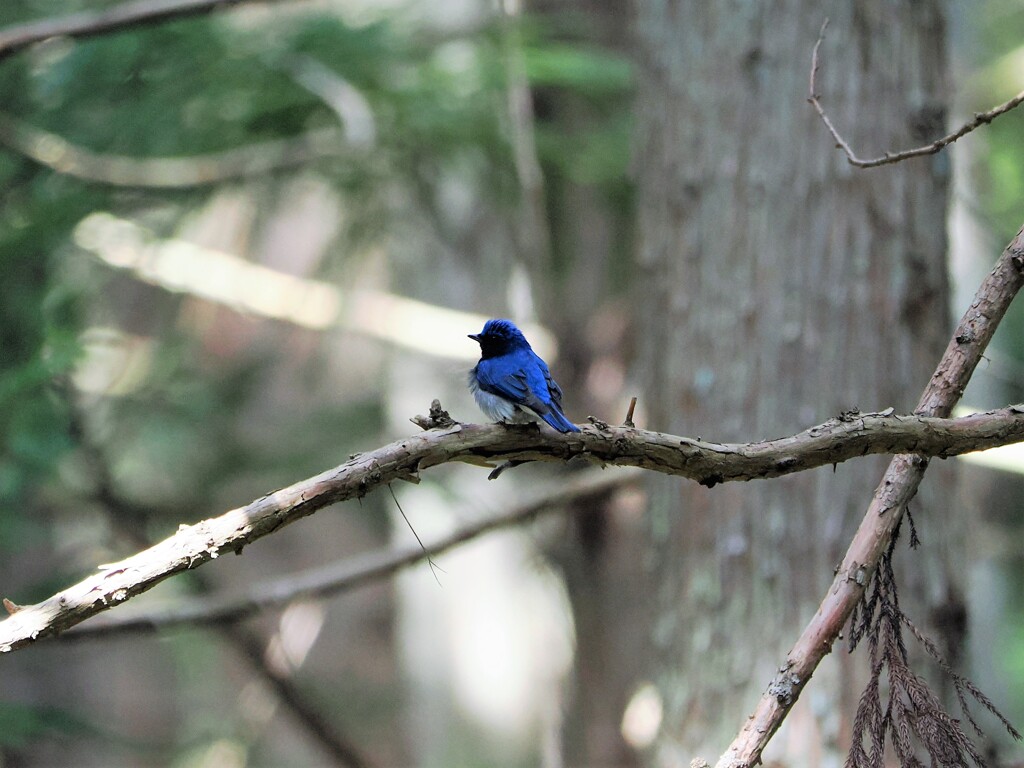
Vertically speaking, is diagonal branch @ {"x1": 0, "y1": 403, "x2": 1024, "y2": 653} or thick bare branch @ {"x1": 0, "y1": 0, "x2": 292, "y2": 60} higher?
thick bare branch @ {"x1": 0, "y1": 0, "x2": 292, "y2": 60}

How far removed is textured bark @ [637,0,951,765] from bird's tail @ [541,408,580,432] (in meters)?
1.67

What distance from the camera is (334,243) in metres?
6.69

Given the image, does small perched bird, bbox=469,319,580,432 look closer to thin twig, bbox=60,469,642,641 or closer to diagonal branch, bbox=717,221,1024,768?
diagonal branch, bbox=717,221,1024,768

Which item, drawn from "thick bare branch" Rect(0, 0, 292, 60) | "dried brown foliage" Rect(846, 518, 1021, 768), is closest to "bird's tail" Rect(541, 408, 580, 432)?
"dried brown foliage" Rect(846, 518, 1021, 768)

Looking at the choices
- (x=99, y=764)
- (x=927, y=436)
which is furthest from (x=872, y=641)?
(x=99, y=764)

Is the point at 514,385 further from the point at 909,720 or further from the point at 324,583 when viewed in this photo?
the point at 324,583

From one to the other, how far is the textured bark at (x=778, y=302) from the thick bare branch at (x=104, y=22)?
2.25m

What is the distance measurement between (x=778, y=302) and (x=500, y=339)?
1.35 meters

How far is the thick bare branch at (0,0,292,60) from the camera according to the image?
425 cm

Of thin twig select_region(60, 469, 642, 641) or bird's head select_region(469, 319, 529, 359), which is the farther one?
thin twig select_region(60, 469, 642, 641)

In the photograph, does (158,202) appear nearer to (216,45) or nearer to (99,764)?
(216,45)

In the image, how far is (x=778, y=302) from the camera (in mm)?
4039

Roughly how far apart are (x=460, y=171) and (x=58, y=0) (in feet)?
9.24

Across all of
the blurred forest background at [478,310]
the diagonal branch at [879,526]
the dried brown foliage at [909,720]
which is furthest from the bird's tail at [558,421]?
the blurred forest background at [478,310]
